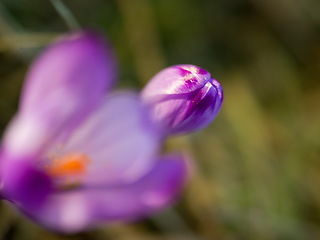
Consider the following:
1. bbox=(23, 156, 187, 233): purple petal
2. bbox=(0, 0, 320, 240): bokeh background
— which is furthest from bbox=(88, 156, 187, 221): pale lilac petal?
bbox=(0, 0, 320, 240): bokeh background

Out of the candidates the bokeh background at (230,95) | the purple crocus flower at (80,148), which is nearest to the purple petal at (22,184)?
the purple crocus flower at (80,148)

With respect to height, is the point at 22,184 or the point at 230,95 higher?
the point at 22,184

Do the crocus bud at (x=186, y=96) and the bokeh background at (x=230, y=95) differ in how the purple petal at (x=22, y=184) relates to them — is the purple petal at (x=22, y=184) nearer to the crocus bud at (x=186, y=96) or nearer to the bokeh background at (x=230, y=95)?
the crocus bud at (x=186, y=96)

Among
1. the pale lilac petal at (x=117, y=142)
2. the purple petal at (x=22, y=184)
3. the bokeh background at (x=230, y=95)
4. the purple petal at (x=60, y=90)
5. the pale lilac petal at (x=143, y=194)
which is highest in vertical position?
the purple petal at (x=60, y=90)

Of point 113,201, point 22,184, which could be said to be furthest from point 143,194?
point 22,184

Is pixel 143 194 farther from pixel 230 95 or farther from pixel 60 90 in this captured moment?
pixel 230 95

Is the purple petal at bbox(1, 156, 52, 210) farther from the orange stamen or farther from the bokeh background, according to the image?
the bokeh background

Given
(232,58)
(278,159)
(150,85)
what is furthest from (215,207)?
(150,85)
